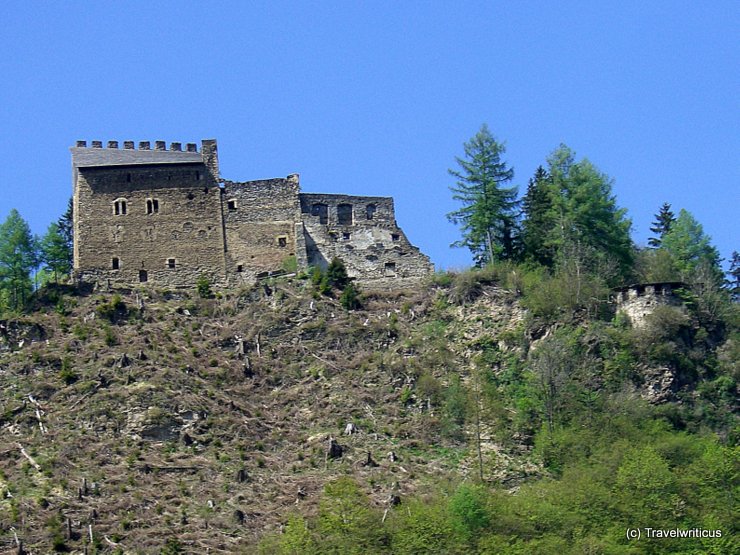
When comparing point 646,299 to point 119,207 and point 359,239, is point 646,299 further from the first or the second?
point 119,207

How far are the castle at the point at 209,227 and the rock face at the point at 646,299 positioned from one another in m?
10.2

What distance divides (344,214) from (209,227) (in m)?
6.35

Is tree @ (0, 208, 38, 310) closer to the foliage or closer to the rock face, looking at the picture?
the foliage

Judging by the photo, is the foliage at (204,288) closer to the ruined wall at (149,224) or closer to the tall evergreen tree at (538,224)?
the ruined wall at (149,224)

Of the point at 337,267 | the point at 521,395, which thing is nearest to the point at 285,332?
the point at 337,267

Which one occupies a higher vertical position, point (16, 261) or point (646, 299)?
point (16, 261)

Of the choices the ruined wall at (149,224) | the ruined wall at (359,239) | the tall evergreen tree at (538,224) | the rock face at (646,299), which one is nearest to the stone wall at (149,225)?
the ruined wall at (149,224)

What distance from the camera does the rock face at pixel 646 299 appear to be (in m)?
79.8

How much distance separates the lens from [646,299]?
263ft

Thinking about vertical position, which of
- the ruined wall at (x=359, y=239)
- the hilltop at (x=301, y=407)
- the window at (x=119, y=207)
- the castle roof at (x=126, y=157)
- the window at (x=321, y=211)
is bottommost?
the hilltop at (x=301, y=407)

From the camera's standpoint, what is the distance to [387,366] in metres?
78.4

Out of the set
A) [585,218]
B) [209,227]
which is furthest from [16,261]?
[585,218]

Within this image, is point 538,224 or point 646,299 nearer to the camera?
point 646,299

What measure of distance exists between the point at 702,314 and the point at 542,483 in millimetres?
13780
